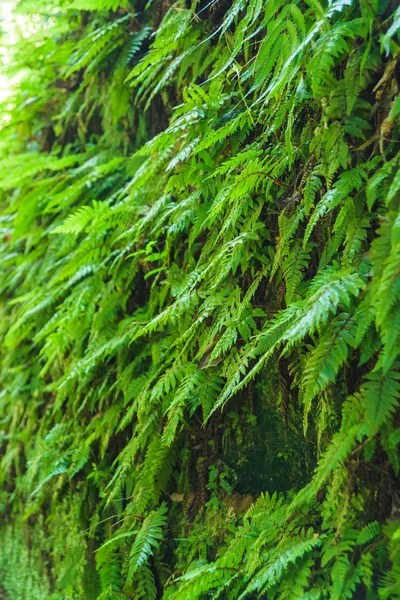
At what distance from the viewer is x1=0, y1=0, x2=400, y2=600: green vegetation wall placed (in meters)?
1.87

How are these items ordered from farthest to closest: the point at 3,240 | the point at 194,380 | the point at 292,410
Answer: the point at 3,240 → the point at 194,380 → the point at 292,410

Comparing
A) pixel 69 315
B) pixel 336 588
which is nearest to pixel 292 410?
pixel 336 588

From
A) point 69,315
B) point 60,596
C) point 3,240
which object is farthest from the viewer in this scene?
point 3,240

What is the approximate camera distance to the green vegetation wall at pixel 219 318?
1867mm

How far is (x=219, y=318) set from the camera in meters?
2.46

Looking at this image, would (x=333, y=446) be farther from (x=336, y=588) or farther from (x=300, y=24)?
(x=300, y=24)

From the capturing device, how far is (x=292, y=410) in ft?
7.66

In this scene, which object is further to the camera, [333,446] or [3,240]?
[3,240]

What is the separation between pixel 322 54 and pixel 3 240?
13.2 ft

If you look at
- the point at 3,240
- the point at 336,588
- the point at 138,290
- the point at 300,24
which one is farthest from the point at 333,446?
the point at 3,240

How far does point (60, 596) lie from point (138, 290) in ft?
5.34

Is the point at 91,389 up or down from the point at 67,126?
down

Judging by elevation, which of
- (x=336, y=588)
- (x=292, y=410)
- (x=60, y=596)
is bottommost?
(x=60, y=596)

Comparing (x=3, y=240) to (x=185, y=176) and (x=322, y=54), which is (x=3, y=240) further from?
(x=322, y=54)
